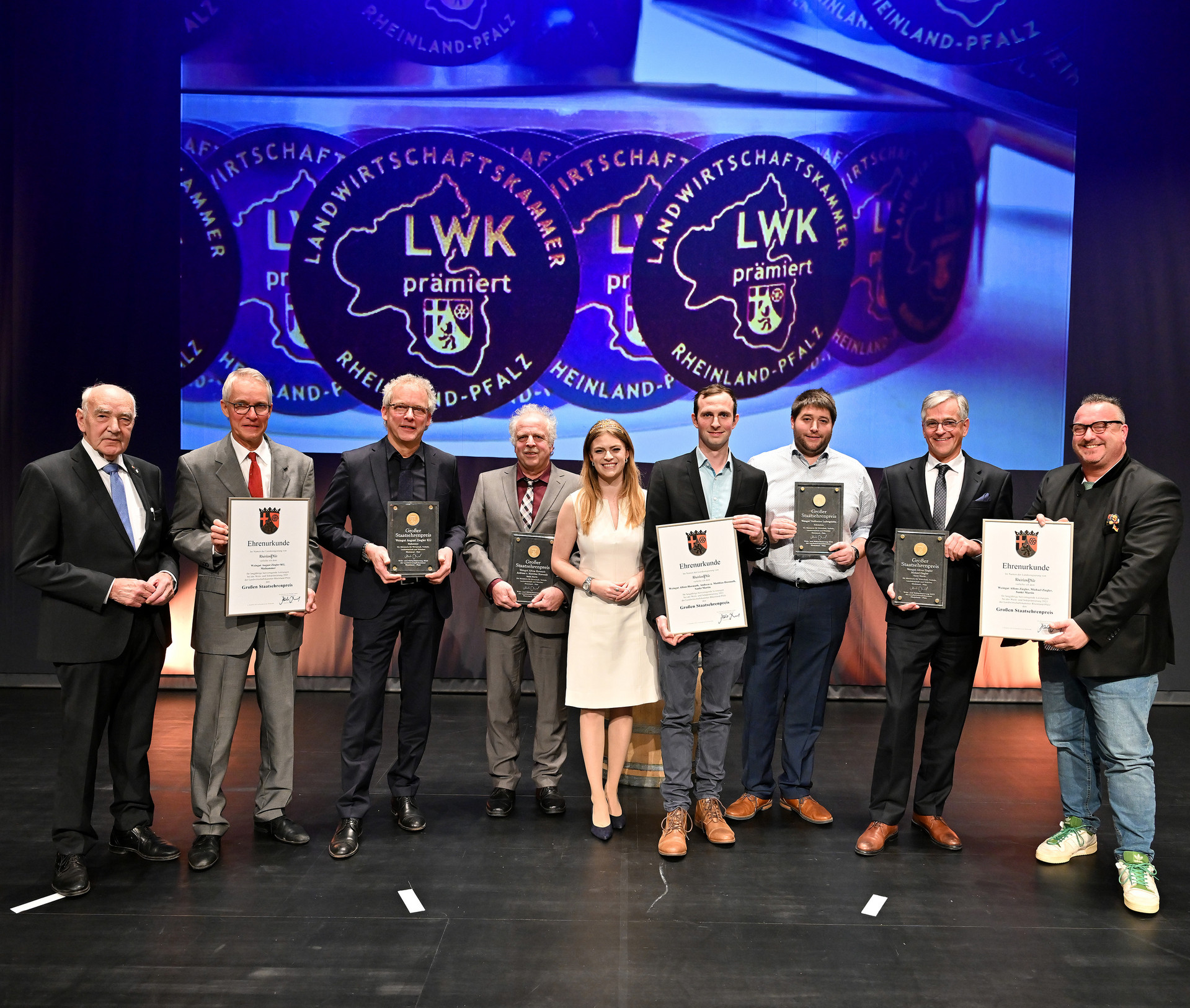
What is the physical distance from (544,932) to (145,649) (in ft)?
5.64

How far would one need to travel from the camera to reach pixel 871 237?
219 inches

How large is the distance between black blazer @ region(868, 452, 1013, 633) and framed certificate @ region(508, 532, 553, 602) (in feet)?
4.23

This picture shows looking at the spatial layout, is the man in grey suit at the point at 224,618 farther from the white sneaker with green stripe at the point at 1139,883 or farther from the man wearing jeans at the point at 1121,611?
the white sneaker with green stripe at the point at 1139,883

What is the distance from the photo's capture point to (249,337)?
5.55 metres

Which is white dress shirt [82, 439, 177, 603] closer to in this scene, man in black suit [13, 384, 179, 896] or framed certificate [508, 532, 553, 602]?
man in black suit [13, 384, 179, 896]

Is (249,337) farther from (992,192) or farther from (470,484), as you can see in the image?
(992,192)

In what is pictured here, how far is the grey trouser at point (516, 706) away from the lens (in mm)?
3627

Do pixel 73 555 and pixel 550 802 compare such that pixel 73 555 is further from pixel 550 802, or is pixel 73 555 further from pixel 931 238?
pixel 931 238

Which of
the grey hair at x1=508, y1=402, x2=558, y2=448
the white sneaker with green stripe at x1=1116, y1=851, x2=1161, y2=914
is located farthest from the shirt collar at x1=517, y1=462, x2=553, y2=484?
the white sneaker with green stripe at x1=1116, y1=851, x2=1161, y2=914

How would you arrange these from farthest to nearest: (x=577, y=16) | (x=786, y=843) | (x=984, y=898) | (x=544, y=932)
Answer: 1. (x=577, y=16)
2. (x=786, y=843)
3. (x=984, y=898)
4. (x=544, y=932)

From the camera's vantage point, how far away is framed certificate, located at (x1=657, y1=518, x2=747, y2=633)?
3.15 m

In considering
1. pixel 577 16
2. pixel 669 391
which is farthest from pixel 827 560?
pixel 577 16

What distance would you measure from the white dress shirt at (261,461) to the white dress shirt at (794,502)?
1.92 m

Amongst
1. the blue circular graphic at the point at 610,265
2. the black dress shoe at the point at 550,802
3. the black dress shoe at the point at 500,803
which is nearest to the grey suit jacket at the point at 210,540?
the black dress shoe at the point at 500,803
